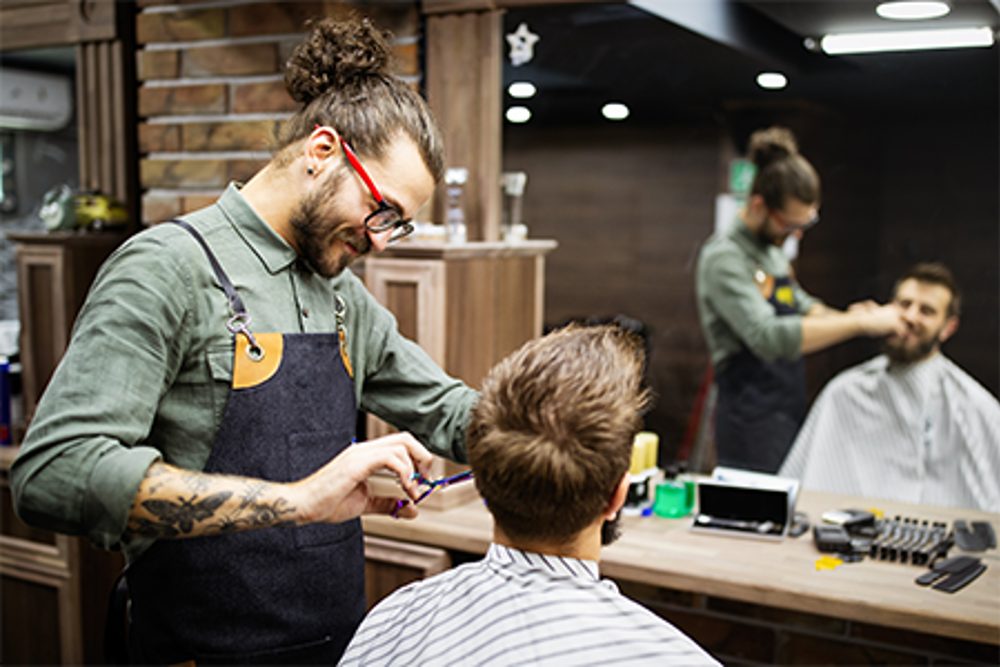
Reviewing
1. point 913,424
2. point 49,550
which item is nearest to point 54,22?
point 49,550

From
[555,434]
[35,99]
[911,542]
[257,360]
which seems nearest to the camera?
[555,434]

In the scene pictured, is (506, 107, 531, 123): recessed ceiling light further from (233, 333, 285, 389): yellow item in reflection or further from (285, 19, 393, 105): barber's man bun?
(233, 333, 285, 389): yellow item in reflection

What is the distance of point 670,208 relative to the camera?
2.95 meters

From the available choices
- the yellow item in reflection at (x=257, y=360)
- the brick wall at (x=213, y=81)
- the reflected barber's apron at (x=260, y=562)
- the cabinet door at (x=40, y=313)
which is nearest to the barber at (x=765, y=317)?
the brick wall at (x=213, y=81)

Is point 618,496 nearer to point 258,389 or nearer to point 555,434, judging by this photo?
point 555,434

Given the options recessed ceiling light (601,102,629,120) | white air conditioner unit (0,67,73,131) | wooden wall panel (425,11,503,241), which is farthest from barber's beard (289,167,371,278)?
white air conditioner unit (0,67,73,131)

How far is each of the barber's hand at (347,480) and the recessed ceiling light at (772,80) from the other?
6.21 feet

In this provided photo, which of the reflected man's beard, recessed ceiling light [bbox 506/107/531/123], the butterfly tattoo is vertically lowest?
the reflected man's beard

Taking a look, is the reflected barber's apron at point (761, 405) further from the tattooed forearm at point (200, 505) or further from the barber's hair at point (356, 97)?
the tattooed forearm at point (200, 505)

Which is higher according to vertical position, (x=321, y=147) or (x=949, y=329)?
(x=321, y=147)

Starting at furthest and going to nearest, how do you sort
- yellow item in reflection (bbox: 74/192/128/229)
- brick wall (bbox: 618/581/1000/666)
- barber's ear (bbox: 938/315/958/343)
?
yellow item in reflection (bbox: 74/192/128/229) → barber's ear (bbox: 938/315/958/343) → brick wall (bbox: 618/581/1000/666)

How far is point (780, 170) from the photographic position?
8.79 feet

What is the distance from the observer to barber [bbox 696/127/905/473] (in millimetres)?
2607

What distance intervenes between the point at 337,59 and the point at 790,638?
185cm
